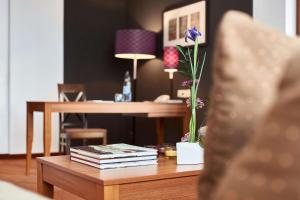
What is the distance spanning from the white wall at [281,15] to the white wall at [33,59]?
2.86m

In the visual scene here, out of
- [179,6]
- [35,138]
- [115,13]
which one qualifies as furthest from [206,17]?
[35,138]

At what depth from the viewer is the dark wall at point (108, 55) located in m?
5.43

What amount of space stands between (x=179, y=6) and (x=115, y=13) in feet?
4.63

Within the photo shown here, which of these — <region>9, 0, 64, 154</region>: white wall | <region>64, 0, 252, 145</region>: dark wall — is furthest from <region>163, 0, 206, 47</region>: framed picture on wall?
<region>9, 0, 64, 154</region>: white wall

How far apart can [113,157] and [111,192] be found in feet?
0.98

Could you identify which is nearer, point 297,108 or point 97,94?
point 297,108

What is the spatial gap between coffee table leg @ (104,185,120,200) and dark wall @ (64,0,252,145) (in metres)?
3.72

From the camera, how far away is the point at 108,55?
596 centimetres

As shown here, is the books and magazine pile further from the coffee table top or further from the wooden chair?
the wooden chair

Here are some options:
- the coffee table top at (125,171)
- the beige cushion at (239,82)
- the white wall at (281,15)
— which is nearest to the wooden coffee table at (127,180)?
the coffee table top at (125,171)

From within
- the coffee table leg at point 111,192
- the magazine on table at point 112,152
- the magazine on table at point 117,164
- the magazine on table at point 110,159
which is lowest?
the coffee table leg at point 111,192

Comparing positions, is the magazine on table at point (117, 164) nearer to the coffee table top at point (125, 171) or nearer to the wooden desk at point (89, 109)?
the coffee table top at point (125, 171)

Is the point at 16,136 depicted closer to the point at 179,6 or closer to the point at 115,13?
the point at 115,13

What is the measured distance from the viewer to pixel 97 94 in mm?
5891
